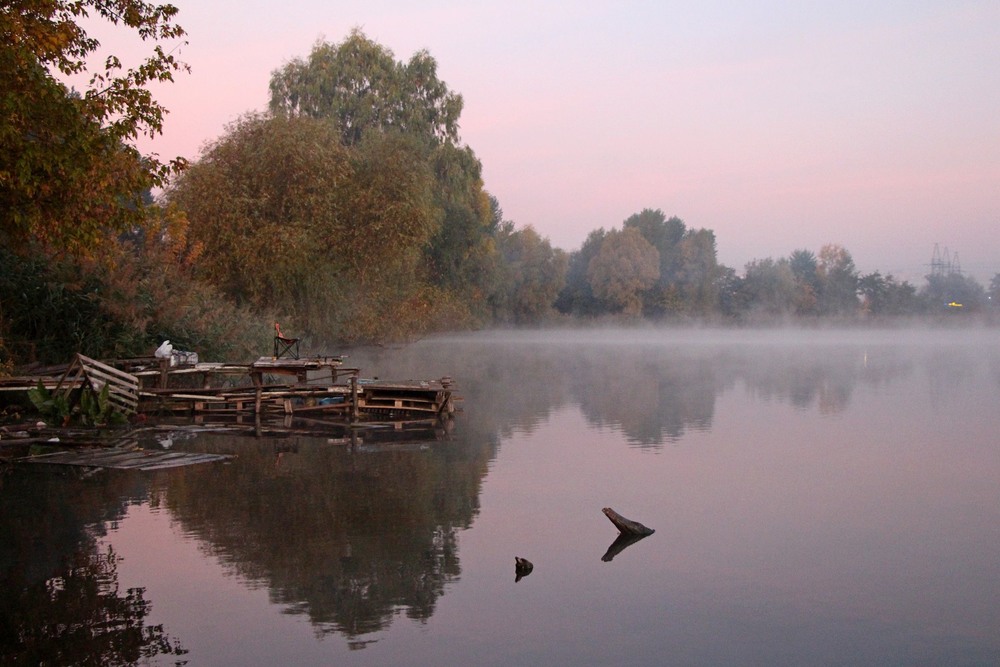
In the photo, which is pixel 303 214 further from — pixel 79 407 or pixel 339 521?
pixel 339 521

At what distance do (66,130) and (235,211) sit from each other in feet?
57.4

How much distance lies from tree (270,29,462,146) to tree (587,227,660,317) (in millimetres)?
42365

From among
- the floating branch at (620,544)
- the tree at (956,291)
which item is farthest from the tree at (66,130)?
the tree at (956,291)

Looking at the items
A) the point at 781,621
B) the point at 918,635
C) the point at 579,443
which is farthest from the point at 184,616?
the point at 579,443

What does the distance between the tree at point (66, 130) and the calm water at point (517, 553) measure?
4.17m

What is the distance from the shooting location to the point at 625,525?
39.8 feet

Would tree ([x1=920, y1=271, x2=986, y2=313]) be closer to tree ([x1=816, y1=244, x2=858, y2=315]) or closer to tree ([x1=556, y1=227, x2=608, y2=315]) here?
tree ([x1=816, y1=244, x2=858, y2=315])

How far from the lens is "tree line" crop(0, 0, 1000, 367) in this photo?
637 inches

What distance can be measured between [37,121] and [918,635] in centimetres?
1391

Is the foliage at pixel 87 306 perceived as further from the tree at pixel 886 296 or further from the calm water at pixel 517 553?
the tree at pixel 886 296

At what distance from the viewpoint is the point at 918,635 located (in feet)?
29.2

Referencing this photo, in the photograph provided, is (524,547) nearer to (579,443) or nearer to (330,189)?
(579,443)

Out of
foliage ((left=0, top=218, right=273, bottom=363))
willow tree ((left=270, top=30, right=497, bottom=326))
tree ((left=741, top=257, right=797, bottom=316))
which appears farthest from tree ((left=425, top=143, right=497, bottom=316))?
tree ((left=741, top=257, right=797, bottom=316))

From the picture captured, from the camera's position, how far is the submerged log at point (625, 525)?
11992 mm
